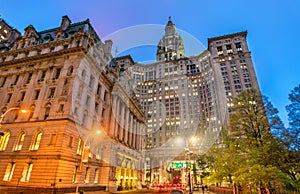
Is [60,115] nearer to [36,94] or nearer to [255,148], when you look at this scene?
[36,94]

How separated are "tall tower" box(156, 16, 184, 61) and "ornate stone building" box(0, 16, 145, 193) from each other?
116044 mm

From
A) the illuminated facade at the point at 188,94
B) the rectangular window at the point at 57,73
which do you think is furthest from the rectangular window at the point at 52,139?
the illuminated facade at the point at 188,94

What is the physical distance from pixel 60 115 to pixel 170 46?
151 metres

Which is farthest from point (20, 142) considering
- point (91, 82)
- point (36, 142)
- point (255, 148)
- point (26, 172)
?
point (255, 148)

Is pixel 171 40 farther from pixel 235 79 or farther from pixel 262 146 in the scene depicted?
pixel 262 146

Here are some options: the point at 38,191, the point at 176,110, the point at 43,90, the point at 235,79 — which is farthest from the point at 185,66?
the point at 38,191

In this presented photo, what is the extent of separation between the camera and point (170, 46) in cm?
16612

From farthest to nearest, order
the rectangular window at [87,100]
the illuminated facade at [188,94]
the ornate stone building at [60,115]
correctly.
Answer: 1. the illuminated facade at [188,94]
2. the rectangular window at [87,100]
3. the ornate stone building at [60,115]

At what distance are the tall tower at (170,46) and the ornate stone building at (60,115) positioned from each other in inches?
4569

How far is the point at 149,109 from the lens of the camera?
419 ft

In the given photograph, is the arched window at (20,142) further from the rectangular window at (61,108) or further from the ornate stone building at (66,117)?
the rectangular window at (61,108)

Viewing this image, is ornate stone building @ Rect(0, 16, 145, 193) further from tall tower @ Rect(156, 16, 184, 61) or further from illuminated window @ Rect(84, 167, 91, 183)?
tall tower @ Rect(156, 16, 184, 61)

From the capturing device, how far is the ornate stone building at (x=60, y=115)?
82.9 feet

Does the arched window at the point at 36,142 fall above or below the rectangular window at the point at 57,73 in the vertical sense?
below
